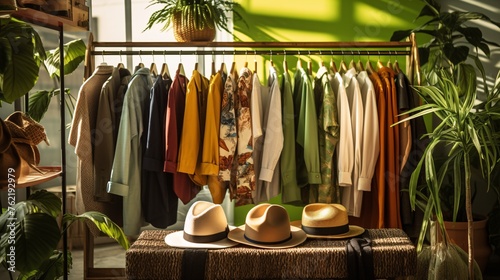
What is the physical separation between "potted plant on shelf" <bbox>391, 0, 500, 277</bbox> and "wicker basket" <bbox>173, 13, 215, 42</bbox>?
123 cm

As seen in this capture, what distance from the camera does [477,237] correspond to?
4008 millimetres

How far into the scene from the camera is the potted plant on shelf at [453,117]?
10.4 feet

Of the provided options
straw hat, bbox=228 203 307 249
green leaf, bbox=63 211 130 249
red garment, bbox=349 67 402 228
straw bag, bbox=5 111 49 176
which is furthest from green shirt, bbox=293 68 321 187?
straw bag, bbox=5 111 49 176

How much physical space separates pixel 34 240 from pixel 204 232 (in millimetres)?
820

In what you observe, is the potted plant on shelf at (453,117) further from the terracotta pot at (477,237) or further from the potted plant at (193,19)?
the potted plant at (193,19)

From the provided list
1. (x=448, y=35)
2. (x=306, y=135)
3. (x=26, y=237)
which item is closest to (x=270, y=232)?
(x=26, y=237)

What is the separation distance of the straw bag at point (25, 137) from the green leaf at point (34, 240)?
188mm

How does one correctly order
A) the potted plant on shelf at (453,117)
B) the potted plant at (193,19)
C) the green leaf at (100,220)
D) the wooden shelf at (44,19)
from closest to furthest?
the wooden shelf at (44,19) < the green leaf at (100,220) < the potted plant on shelf at (453,117) < the potted plant at (193,19)

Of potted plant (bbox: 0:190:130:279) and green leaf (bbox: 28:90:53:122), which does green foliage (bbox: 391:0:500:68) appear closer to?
green leaf (bbox: 28:90:53:122)

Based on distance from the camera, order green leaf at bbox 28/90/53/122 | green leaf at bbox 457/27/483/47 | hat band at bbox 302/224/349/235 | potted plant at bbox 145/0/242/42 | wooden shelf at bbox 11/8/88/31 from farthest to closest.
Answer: green leaf at bbox 457/27/483/47, potted plant at bbox 145/0/242/42, green leaf at bbox 28/90/53/122, hat band at bbox 302/224/349/235, wooden shelf at bbox 11/8/88/31

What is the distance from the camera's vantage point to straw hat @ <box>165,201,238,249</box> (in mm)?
2621

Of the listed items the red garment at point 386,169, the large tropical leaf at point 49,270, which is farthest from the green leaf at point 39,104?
the red garment at point 386,169

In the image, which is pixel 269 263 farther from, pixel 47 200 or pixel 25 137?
pixel 25 137

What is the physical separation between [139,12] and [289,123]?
207cm
